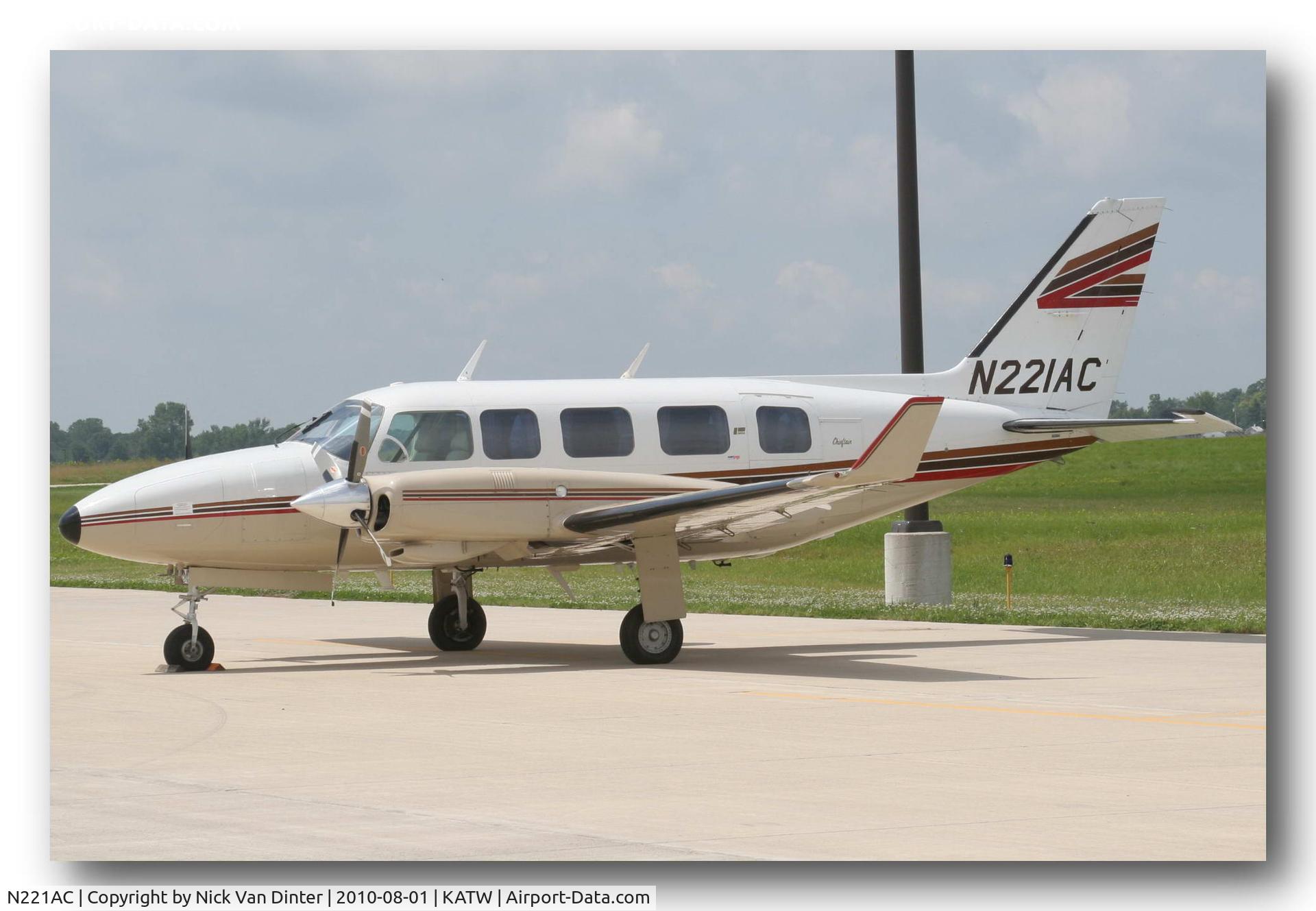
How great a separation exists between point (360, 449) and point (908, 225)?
11200 millimetres

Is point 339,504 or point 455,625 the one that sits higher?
point 339,504

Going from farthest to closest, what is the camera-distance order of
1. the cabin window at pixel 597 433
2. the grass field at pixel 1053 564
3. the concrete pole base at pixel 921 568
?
the concrete pole base at pixel 921 568 → the grass field at pixel 1053 564 → the cabin window at pixel 597 433

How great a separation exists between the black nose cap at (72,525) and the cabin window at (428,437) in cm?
289

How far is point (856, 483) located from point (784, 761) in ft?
14.7

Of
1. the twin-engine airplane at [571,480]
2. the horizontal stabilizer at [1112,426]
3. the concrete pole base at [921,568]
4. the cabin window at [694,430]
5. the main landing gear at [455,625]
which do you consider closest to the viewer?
the twin-engine airplane at [571,480]

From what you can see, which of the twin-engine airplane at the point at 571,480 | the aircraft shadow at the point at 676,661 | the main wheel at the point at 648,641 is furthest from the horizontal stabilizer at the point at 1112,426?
the main wheel at the point at 648,641

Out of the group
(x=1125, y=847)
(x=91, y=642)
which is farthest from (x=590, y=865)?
(x=91, y=642)

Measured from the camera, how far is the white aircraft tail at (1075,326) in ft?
63.0

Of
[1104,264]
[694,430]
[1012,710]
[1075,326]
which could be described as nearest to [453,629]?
[694,430]

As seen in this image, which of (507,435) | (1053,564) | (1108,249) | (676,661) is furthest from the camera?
(1053,564)

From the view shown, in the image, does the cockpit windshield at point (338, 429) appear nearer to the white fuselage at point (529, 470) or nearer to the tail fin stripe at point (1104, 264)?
the white fuselage at point (529, 470)

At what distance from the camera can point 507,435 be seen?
16406 mm

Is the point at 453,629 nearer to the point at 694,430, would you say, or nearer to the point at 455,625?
the point at 455,625

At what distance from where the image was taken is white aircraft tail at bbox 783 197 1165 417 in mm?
19188
